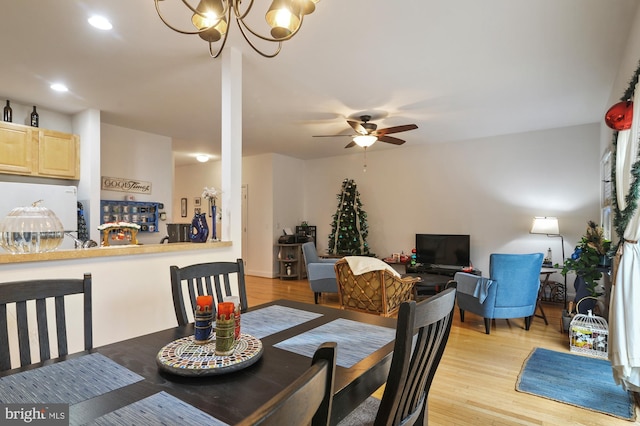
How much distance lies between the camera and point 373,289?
12.2 feet

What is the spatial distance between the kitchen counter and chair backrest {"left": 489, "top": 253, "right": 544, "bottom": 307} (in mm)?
2895

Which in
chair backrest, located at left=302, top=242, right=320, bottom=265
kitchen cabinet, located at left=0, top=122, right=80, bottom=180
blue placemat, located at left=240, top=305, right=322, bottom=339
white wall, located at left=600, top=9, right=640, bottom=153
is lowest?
chair backrest, located at left=302, top=242, right=320, bottom=265

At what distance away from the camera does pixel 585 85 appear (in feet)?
11.7

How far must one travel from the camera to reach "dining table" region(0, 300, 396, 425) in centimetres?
86

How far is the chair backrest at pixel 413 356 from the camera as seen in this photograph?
2.97 feet

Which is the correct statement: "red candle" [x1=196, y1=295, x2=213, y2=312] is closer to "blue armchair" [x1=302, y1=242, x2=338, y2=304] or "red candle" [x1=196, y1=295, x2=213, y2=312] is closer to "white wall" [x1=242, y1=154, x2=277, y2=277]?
"blue armchair" [x1=302, y1=242, x2=338, y2=304]

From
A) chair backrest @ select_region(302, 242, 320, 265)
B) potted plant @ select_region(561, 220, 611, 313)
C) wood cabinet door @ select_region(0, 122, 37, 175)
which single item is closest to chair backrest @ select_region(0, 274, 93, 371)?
wood cabinet door @ select_region(0, 122, 37, 175)

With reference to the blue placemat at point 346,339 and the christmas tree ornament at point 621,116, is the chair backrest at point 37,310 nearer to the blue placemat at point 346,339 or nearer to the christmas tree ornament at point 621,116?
the blue placemat at point 346,339

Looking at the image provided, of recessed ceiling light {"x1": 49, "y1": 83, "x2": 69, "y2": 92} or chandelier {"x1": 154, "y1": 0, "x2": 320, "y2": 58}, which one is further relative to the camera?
recessed ceiling light {"x1": 49, "y1": 83, "x2": 69, "y2": 92}

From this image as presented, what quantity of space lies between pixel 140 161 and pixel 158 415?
211 inches

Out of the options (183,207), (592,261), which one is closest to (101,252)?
(592,261)

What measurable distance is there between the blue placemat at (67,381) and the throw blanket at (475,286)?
353 centimetres

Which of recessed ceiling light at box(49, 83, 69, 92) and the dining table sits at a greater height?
recessed ceiling light at box(49, 83, 69, 92)

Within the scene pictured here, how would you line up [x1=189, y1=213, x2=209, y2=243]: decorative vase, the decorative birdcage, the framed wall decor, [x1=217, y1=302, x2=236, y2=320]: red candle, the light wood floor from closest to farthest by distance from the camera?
[x1=217, y1=302, x2=236, y2=320]: red candle → the light wood floor → [x1=189, y1=213, x2=209, y2=243]: decorative vase → the decorative birdcage → the framed wall decor
